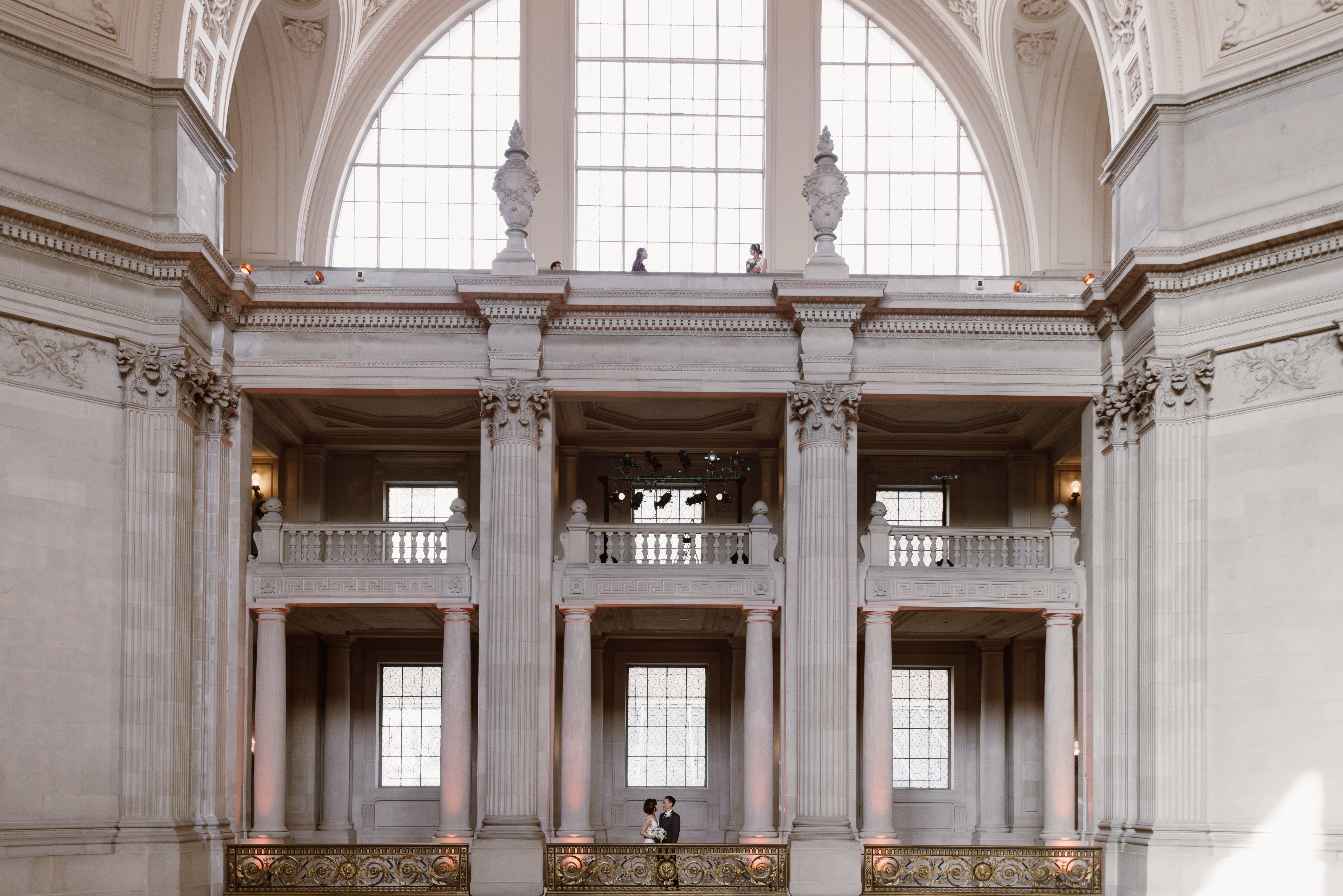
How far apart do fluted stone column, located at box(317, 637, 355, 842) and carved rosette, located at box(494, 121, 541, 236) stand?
9.20 meters

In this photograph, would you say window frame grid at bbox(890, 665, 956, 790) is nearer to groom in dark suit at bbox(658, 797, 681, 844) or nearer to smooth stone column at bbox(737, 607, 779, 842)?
smooth stone column at bbox(737, 607, 779, 842)

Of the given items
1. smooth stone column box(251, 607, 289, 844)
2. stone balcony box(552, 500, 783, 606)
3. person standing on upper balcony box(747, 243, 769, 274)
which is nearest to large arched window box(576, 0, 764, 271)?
person standing on upper balcony box(747, 243, 769, 274)

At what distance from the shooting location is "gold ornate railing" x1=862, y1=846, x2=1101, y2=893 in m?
20.6

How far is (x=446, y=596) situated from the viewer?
73.3 ft

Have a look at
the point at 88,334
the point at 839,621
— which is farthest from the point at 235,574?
the point at 839,621

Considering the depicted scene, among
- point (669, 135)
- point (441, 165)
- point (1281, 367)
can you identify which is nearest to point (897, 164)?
point (669, 135)

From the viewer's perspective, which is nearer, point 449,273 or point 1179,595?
point 1179,595

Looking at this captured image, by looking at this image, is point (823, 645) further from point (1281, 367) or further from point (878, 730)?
point (1281, 367)

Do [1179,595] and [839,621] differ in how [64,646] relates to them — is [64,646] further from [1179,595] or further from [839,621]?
[1179,595]

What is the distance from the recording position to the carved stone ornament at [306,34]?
28.1 meters

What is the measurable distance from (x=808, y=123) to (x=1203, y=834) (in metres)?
15.9

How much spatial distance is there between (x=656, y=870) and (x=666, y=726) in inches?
277

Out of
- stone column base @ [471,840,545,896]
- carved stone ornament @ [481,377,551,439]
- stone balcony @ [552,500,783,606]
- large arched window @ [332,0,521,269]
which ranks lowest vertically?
stone column base @ [471,840,545,896]

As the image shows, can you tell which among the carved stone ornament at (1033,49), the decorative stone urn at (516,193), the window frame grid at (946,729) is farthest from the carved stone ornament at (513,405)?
the carved stone ornament at (1033,49)
